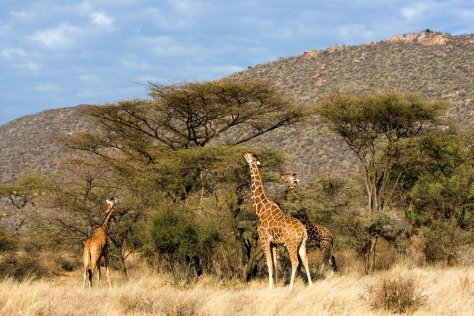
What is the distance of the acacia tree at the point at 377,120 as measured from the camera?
2422 centimetres

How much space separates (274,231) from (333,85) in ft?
144

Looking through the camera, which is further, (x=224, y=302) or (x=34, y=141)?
(x=34, y=141)

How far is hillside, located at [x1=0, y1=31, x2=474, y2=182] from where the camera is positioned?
148ft

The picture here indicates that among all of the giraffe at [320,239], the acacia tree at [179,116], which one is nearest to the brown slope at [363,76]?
the acacia tree at [179,116]

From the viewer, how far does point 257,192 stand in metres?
14.8

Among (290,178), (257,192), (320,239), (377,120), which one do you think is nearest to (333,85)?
(377,120)

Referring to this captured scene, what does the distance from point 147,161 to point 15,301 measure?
62.0ft

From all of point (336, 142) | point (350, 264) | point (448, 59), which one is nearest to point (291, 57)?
point (448, 59)

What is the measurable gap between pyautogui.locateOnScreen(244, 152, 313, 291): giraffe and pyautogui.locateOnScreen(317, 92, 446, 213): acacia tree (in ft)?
34.1

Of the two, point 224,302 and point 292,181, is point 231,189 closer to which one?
point 292,181

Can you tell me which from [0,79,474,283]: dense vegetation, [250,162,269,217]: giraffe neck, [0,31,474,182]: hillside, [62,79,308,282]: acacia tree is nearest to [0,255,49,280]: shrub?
[0,79,474,283]: dense vegetation

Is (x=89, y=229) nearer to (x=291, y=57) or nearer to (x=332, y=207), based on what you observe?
(x=332, y=207)

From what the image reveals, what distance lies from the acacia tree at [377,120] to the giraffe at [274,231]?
34.1ft

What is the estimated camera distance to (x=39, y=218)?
2375cm
